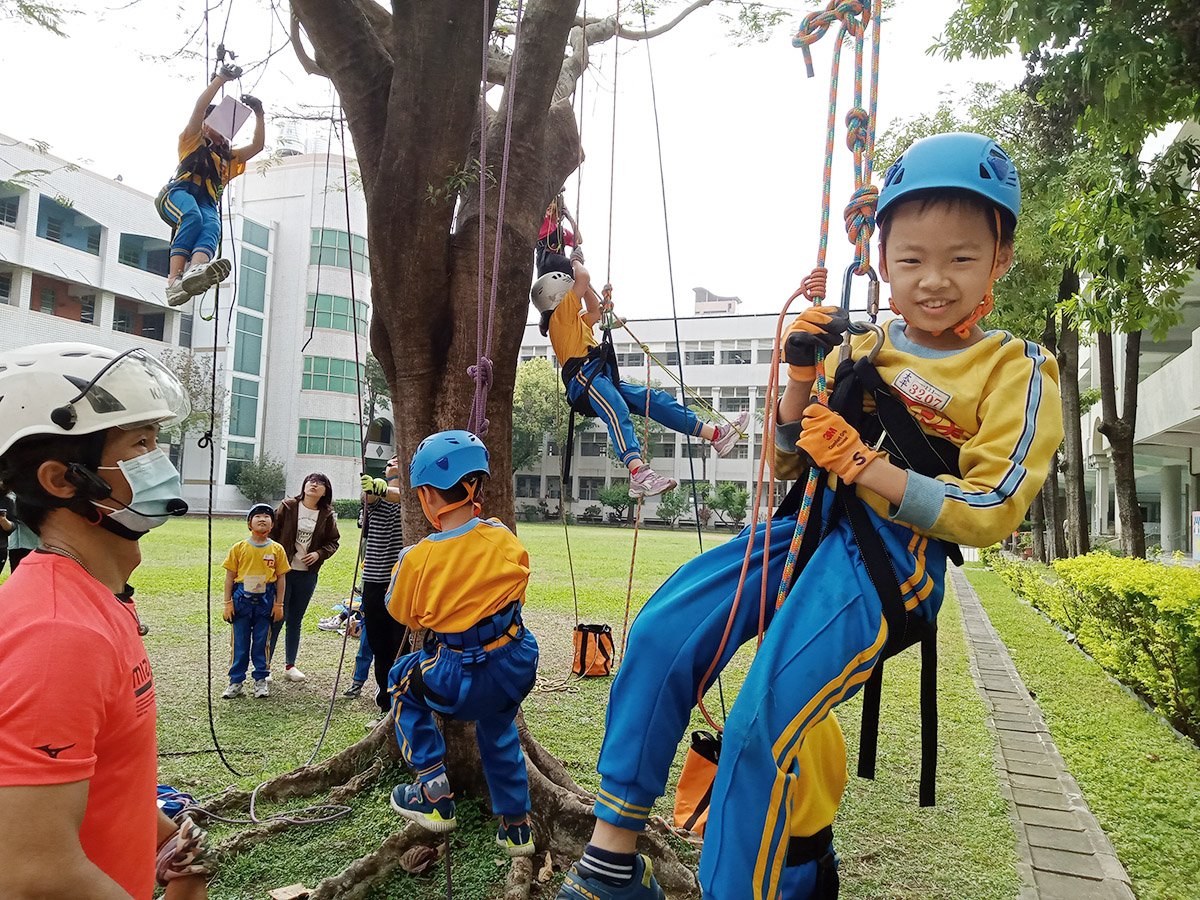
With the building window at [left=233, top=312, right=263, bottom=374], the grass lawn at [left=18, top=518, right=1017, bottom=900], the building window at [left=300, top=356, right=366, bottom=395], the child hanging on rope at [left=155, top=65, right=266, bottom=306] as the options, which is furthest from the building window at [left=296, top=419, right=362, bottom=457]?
the child hanging on rope at [left=155, top=65, right=266, bottom=306]

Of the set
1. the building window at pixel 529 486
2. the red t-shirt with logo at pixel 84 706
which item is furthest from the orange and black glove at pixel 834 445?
the building window at pixel 529 486

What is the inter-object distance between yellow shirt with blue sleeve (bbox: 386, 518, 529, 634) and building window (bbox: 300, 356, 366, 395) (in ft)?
141

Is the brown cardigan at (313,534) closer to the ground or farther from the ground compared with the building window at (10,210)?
closer to the ground

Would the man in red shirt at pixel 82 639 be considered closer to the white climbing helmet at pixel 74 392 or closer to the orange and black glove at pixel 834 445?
the white climbing helmet at pixel 74 392

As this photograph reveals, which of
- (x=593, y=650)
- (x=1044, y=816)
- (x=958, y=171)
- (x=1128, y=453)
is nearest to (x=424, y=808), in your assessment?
(x=958, y=171)

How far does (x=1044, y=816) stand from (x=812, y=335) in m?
4.51

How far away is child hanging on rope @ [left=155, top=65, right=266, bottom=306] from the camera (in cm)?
466

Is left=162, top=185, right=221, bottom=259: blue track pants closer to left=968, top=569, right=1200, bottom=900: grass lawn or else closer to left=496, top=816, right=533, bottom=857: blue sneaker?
left=496, top=816, right=533, bottom=857: blue sneaker

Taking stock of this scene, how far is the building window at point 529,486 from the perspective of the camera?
62.3m

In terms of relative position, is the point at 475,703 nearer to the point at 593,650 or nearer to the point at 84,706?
the point at 84,706

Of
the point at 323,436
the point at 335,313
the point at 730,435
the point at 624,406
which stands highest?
the point at 335,313

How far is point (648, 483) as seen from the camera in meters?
5.84

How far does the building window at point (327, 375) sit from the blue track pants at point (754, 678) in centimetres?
4470

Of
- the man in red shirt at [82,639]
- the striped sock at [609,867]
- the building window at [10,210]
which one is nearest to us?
the man in red shirt at [82,639]
